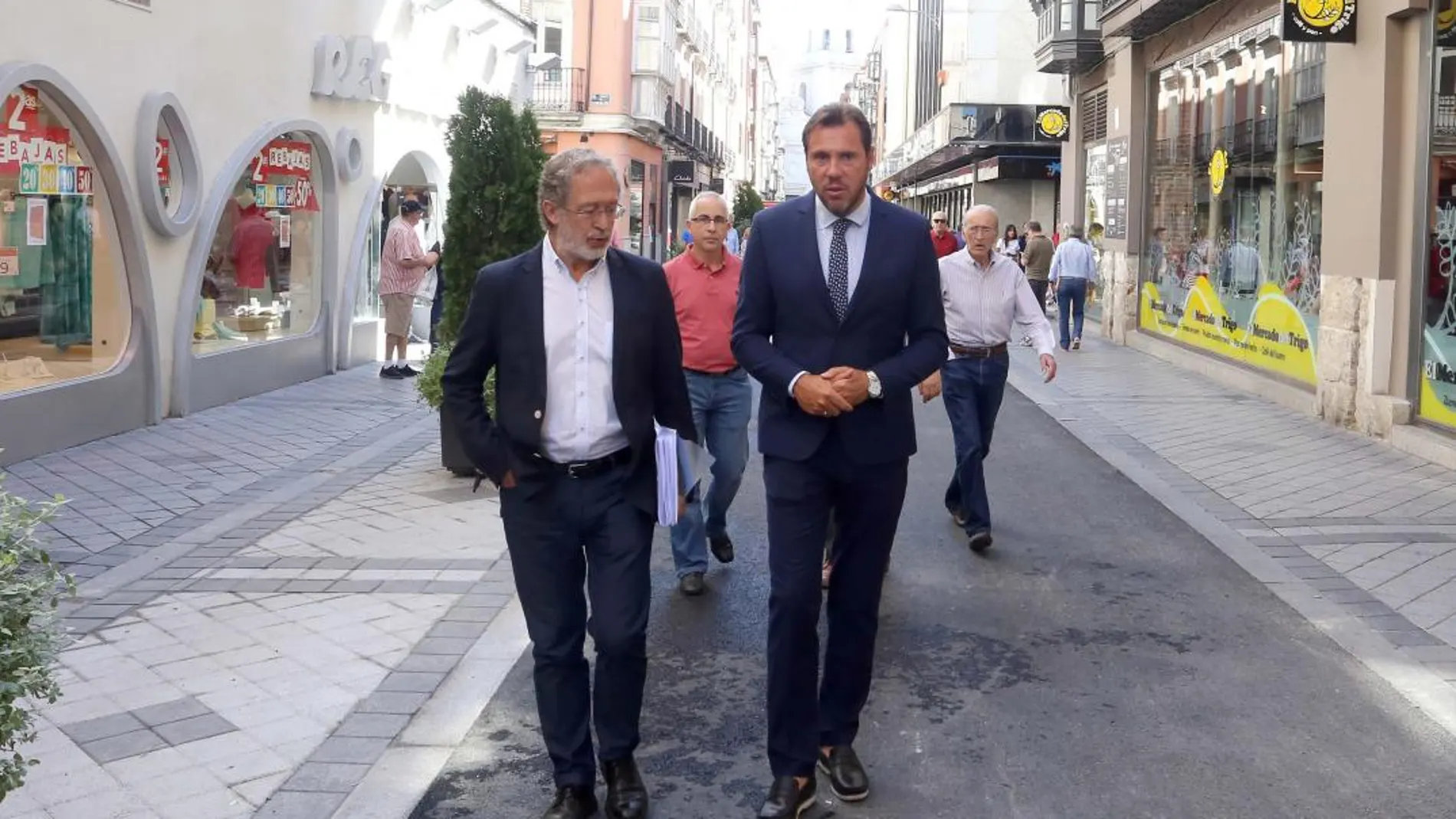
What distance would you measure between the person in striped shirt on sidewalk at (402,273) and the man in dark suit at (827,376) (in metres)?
11.0

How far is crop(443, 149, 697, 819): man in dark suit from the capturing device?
4066 mm

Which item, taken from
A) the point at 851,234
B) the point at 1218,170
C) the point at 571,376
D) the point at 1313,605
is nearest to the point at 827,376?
the point at 851,234

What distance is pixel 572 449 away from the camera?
13.4 feet

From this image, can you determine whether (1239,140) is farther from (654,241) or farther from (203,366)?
(654,241)

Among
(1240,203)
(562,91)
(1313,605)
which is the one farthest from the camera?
(562,91)

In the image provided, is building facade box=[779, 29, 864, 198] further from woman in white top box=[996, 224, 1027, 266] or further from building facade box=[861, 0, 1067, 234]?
woman in white top box=[996, 224, 1027, 266]

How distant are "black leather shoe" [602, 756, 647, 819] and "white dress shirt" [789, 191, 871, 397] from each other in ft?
4.65

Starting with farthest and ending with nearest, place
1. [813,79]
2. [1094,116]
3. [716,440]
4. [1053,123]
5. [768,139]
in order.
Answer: [813,79]
[768,139]
[1053,123]
[1094,116]
[716,440]

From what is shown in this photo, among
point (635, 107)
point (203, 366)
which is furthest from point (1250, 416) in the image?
point (635, 107)

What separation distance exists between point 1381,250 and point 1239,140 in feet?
15.2

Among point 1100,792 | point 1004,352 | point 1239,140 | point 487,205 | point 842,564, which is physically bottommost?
point 1100,792

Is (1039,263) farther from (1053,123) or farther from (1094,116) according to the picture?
(1053,123)

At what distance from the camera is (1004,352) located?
7750 millimetres

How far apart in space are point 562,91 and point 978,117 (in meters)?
11.3
